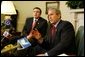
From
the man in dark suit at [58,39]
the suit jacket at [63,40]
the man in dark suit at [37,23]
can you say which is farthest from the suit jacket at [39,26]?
the suit jacket at [63,40]

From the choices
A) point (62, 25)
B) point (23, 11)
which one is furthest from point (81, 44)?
point (23, 11)

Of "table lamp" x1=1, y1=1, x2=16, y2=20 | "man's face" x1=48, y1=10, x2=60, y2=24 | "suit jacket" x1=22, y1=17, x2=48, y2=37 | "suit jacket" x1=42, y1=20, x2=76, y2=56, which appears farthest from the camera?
"table lamp" x1=1, y1=1, x2=16, y2=20

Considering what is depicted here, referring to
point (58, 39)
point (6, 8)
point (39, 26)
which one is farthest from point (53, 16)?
point (6, 8)

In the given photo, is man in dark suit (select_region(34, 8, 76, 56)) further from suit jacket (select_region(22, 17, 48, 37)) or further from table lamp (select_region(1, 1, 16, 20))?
table lamp (select_region(1, 1, 16, 20))

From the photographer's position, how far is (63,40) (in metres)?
2.32

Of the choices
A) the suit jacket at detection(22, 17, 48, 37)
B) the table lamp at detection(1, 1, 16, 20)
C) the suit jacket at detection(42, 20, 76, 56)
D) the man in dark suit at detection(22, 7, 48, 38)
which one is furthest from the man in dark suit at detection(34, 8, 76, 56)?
the table lamp at detection(1, 1, 16, 20)

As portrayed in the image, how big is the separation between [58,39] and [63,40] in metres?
0.16

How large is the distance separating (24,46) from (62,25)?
485 mm

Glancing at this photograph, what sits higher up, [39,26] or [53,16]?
[53,16]

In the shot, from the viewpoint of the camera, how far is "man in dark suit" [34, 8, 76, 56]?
2279mm

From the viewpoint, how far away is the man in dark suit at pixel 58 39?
2.28 meters

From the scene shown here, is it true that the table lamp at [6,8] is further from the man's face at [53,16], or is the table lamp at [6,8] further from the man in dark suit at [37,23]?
the man's face at [53,16]

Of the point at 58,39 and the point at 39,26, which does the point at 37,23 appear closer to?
the point at 39,26

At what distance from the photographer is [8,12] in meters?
4.18
